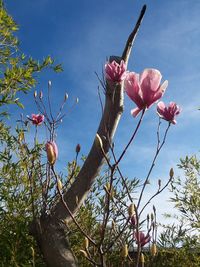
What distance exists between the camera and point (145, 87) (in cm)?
150

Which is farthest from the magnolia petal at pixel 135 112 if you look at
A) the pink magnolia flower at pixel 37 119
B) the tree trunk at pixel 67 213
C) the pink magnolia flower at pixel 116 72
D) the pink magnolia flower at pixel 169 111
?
the pink magnolia flower at pixel 37 119

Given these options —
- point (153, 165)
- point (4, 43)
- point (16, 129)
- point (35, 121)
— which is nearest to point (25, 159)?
point (35, 121)

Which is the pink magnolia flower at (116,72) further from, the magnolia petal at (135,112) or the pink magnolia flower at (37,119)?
the pink magnolia flower at (37,119)

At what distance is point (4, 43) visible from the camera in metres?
3.65

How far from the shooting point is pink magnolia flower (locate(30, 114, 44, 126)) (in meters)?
3.28

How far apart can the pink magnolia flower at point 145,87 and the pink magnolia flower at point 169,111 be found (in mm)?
409

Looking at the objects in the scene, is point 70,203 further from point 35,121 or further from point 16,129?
point 16,129

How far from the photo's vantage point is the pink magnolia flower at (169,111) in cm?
192

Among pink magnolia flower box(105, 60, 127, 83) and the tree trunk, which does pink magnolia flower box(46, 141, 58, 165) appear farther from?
the tree trunk

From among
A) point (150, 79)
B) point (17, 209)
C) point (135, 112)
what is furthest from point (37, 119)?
point (150, 79)

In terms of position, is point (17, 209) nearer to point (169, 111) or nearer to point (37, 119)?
point (37, 119)

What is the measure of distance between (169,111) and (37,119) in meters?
1.62

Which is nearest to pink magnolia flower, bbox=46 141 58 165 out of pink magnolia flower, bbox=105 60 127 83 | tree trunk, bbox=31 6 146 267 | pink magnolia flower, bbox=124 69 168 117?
pink magnolia flower, bbox=124 69 168 117

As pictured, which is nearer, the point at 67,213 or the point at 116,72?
the point at 116,72
